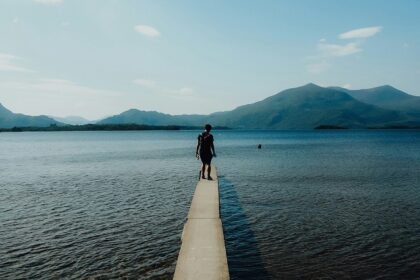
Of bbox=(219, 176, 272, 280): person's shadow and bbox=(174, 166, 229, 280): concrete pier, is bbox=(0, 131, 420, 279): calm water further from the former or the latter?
bbox=(174, 166, 229, 280): concrete pier

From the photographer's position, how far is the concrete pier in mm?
9375

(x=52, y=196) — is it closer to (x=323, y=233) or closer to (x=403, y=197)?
(x=323, y=233)

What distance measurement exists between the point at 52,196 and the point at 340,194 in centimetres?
1997

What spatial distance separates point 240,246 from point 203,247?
3.22m

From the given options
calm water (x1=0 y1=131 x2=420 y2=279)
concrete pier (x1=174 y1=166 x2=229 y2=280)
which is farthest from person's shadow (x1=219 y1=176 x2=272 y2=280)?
concrete pier (x1=174 y1=166 x2=229 y2=280)

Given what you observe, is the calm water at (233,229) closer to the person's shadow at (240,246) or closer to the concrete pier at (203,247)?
the person's shadow at (240,246)

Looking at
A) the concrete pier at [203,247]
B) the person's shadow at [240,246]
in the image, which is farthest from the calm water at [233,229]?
the concrete pier at [203,247]

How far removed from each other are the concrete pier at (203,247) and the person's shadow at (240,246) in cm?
104

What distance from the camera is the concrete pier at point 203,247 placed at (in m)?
A: 9.38

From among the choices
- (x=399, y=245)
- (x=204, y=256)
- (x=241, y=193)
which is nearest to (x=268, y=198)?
(x=241, y=193)

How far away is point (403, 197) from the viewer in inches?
939

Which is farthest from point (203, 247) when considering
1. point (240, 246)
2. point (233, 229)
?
point (233, 229)

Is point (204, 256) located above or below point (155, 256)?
above

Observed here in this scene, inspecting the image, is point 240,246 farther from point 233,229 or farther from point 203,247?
point 203,247
